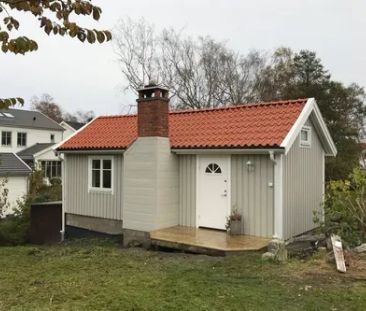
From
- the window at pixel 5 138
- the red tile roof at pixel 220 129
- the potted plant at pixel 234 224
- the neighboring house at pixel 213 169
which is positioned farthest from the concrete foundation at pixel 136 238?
the window at pixel 5 138

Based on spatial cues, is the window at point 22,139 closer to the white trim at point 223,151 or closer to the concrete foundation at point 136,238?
the concrete foundation at point 136,238

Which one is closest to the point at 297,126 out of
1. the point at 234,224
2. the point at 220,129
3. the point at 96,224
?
the point at 220,129

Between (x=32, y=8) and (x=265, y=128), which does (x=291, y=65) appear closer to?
(x=265, y=128)

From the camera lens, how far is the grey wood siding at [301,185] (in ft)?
32.3

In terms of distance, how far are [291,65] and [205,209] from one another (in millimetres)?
24892

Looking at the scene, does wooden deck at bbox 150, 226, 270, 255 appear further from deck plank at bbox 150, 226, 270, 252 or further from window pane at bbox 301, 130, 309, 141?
window pane at bbox 301, 130, 309, 141

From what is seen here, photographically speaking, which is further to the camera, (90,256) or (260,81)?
(260,81)

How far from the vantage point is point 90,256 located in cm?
924

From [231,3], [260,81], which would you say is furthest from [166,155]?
[260,81]

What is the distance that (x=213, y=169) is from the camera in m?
10.7

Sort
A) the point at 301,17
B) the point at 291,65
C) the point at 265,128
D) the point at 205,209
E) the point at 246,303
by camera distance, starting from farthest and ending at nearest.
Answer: the point at 291,65
the point at 301,17
the point at 205,209
the point at 265,128
the point at 246,303

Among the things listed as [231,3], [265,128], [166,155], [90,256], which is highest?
[231,3]

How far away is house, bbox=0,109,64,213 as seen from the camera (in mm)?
26391

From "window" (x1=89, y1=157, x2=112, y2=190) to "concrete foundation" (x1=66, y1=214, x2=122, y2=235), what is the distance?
107 centimetres
